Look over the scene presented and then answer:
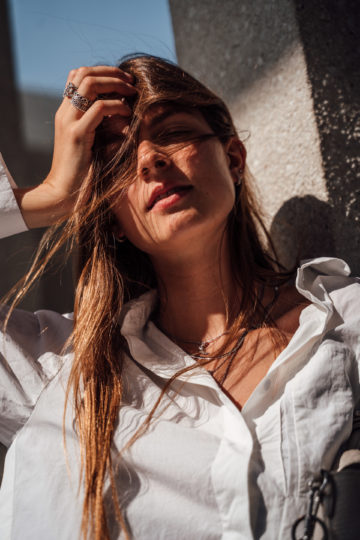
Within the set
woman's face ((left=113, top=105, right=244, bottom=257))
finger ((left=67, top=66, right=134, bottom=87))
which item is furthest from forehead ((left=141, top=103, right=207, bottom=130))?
finger ((left=67, top=66, right=134, bottom=87))

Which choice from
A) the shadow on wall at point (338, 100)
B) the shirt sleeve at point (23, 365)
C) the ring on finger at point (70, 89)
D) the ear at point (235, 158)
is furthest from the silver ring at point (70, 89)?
the shadow on wall at point (338, 100)

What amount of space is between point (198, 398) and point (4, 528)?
0.45 meters

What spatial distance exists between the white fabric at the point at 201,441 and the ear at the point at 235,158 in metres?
0.38

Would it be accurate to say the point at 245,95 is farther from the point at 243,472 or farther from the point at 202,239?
the point at 243,472

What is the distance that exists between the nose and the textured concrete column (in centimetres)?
46

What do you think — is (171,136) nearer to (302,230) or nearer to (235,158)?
(235,158)

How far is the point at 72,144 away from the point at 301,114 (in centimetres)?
65

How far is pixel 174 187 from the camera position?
1.05 meters

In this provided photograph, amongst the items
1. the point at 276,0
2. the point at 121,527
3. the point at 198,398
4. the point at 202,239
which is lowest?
the point at 121,527

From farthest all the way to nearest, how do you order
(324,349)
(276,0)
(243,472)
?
(276,0)
(324,349)
(243,472)

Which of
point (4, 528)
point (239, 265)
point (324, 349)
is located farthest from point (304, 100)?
point (4, 528)

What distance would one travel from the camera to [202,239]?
3.64ft

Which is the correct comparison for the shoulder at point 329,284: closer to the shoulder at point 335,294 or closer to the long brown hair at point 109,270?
the shoulder at point 335,294

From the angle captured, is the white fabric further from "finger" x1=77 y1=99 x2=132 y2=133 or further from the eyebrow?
the eyebrow
